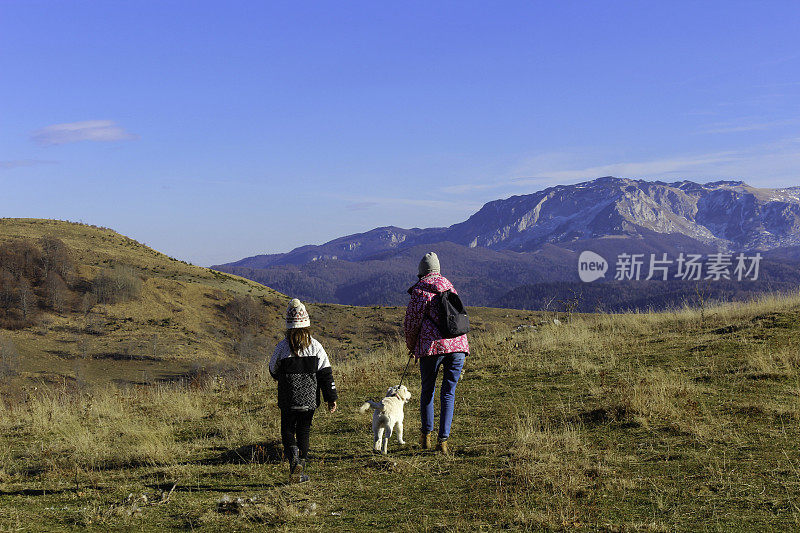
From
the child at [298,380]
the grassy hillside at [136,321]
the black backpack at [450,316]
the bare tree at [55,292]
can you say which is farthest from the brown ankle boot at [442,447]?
the bare tree at [55,292]

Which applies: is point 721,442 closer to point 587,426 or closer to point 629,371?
point 587,426

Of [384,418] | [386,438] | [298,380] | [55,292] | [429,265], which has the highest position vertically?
[429,265]

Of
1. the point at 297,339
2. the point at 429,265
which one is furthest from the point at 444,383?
the point at 297,339

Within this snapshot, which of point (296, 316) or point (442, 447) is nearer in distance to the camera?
point (296, 316)

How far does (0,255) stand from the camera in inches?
1778

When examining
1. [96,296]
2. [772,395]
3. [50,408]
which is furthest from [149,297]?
[772,395]

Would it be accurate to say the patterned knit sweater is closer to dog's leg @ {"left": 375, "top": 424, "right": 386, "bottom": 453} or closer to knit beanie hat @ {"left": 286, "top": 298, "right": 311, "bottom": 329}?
knit beanie hat @ {"left": 286, "top": 298, "right": 311, "bottom": 329}

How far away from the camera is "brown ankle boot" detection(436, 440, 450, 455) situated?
6605 mm

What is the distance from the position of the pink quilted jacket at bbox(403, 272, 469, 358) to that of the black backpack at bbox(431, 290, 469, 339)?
6 cm

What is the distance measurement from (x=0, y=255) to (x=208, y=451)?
156ft

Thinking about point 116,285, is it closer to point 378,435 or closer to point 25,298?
point 25,298

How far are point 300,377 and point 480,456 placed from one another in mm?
2200

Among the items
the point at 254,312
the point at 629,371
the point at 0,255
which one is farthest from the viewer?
the point at 254,312

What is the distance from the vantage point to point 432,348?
21.4ft
